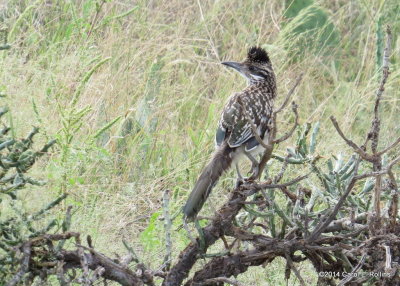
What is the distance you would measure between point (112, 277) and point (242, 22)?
5.33m

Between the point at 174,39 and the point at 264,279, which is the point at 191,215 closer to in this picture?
the point at 264,279

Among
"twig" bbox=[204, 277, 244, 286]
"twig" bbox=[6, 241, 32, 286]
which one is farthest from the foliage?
"twig" bbox=[204, 277, 244, 286]

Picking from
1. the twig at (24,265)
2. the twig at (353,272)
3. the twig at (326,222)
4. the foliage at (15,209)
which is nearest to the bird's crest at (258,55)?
the twig at (326,222)

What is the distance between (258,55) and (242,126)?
106 centimetres

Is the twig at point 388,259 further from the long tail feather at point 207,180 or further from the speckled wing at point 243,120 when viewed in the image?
the speckled wing at point 243,120

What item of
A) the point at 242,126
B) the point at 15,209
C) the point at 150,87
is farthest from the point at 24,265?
the point at 150,87

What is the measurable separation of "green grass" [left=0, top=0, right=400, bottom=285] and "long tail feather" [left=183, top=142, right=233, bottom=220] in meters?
0.57

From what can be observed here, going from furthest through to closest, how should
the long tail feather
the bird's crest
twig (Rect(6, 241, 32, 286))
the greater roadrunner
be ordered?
the bird's crest → the greater roadrunner → the long tail feather → twig (Rect(6, 241, 32, 286))

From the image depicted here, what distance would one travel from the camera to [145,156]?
716 centimetres

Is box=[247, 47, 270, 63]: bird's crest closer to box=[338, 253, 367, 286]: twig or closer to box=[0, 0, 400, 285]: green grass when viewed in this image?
box=[0, 0, 400, 285]: green grass

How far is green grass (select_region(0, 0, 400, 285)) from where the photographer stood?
19.7 ft

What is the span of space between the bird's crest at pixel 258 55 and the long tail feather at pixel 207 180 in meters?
1.18

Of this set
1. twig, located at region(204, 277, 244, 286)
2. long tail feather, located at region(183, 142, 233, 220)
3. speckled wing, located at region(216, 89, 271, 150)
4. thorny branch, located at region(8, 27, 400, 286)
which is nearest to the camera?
twig, located at region(204, 277, 244, 286)

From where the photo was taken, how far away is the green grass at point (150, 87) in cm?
600
